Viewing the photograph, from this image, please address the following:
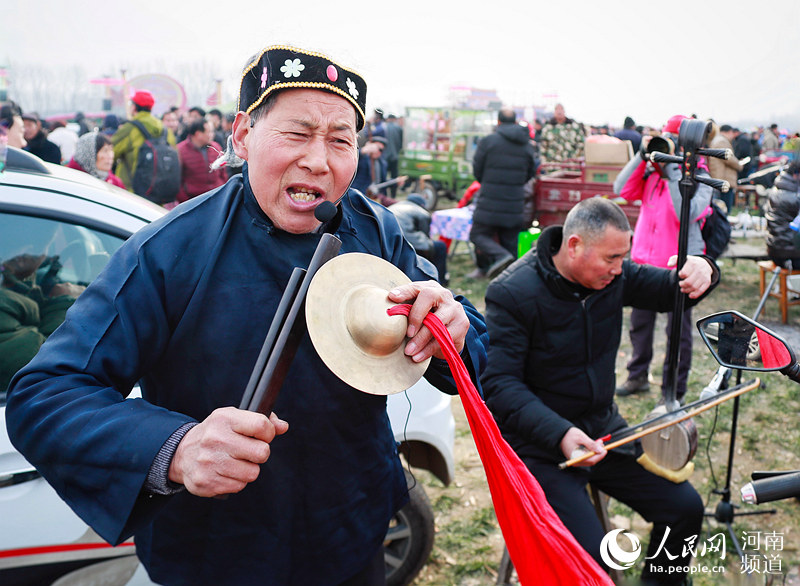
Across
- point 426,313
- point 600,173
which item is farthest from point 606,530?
point 600,173

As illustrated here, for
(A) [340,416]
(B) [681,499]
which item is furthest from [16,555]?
(B) [681,499]

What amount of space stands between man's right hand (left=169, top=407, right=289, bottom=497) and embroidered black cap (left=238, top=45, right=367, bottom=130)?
69 cm

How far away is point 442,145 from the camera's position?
16.7 meters

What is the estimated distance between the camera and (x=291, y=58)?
4.46 ft

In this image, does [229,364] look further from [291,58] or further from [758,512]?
[758,512]

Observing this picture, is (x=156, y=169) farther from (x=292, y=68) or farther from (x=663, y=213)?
(x=292, y=68)

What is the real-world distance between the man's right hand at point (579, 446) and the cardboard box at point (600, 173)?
825cm

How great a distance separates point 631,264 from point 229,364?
2335 mm

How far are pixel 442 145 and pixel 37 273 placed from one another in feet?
49.5

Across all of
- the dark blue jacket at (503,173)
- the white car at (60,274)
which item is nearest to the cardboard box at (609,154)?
the dark blue jacket at (503,173)

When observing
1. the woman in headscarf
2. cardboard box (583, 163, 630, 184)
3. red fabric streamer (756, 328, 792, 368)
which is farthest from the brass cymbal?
cardboard box (583, 163, 630, 184)

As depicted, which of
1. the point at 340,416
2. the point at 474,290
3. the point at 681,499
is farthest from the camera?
the point at 474,290

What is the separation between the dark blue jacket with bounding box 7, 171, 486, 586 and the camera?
1153 mm

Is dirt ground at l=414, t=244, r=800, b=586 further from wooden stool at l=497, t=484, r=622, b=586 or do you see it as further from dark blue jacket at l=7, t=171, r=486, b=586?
dark blue jacket at l=7, t=171, r=486, b=586
